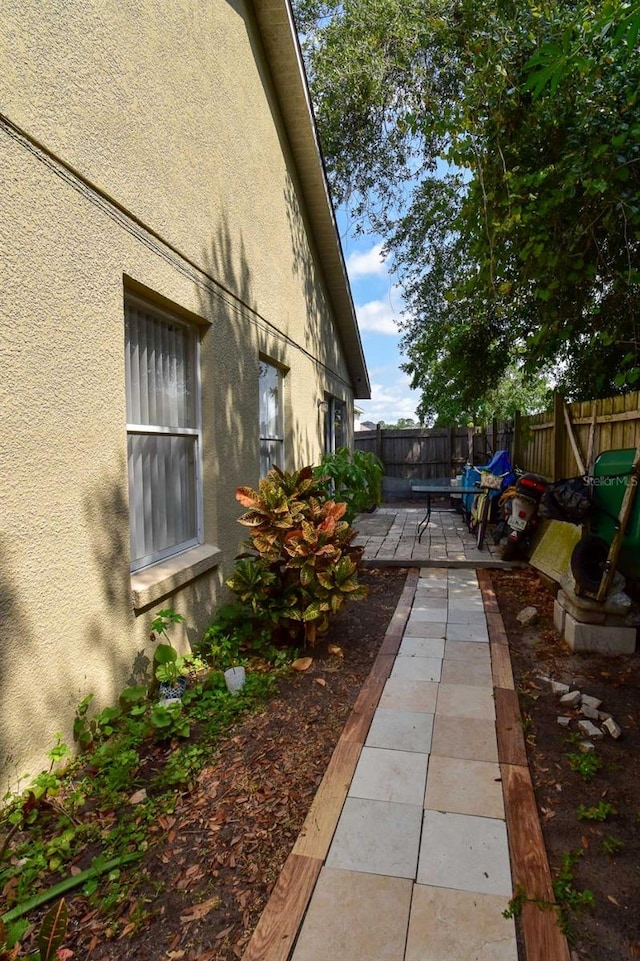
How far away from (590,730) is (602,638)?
119cm

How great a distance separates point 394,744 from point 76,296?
289 centimetres

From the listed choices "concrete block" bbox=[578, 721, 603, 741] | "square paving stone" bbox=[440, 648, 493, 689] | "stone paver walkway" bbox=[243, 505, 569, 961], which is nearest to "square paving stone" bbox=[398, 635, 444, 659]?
"stone paver walkway" bbox=[243, 505, 569, 961]

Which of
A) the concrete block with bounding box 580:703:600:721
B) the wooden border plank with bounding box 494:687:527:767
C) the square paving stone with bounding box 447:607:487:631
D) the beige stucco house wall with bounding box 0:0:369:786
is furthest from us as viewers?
the square paving stone with bounding box 447:607:487:631

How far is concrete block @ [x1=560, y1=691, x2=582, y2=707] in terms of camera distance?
3086mm

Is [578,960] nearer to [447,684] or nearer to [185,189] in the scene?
[447,684]

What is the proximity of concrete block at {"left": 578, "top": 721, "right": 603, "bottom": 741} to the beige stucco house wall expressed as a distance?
2.62 m

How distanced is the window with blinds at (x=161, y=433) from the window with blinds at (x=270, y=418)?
5.36ft

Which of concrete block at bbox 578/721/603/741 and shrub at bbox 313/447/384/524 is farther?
shrub at bbox 313/447/384/524

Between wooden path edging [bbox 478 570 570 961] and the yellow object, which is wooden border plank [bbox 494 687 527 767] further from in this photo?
the yellow object

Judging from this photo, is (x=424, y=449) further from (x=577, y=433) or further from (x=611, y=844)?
(x=611, y=844)

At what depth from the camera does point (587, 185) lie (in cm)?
434

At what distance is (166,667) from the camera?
307 cm

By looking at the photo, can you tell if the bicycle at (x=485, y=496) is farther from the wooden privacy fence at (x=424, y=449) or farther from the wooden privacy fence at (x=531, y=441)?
the wooden privacy fence at (x=424, y=449)

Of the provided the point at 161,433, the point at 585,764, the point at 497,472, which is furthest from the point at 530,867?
the point at 497,472
